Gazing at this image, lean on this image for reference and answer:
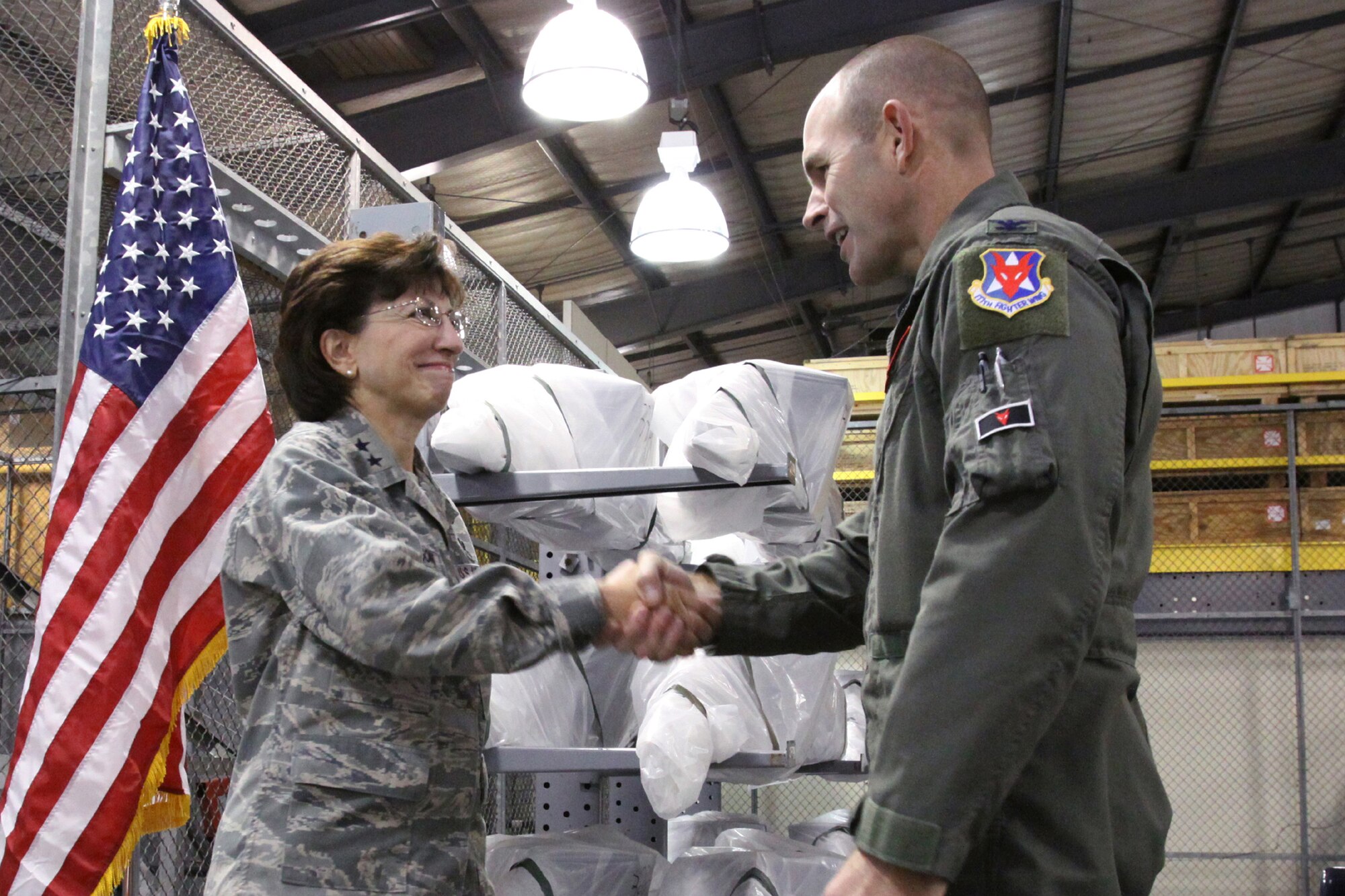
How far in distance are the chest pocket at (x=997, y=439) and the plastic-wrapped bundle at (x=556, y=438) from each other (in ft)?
4.67

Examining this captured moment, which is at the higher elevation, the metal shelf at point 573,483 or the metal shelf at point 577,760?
the metal shelf at point 573,483

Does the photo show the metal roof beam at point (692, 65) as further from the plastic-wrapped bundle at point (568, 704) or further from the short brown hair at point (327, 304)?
the short brown hair at point (327, 304)

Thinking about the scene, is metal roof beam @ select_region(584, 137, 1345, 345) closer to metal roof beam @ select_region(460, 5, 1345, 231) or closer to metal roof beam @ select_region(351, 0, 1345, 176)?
metal roof beam @ select_region(460, 5, 1345, 231)

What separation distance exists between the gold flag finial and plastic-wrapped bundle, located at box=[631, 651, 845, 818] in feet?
6.24

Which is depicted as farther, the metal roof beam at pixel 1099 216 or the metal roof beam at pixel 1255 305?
the metal roof beam at pixel 1255 305

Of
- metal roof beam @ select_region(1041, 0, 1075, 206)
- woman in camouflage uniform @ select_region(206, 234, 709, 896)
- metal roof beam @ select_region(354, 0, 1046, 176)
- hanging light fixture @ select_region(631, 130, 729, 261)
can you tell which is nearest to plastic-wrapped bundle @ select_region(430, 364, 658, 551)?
woman in camouflage uniform @ select_region(206, 234, 709, 896)

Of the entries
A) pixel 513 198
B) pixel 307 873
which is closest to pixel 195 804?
pixel 307 873

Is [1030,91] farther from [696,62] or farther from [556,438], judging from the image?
[556,438]

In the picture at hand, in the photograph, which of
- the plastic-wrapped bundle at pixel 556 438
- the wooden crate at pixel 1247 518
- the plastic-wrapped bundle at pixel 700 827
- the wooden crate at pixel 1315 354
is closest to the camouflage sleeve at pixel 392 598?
the plastic-wrapped bundle at pixel 556 438

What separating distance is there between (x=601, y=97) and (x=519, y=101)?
3.11 m

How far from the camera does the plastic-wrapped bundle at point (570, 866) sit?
9.38ft

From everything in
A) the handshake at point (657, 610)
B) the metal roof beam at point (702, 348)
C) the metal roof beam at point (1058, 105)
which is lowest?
the handshake at point (657, 610)

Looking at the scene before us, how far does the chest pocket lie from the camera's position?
4.37 ft

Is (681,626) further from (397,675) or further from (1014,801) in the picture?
(1014,801)
